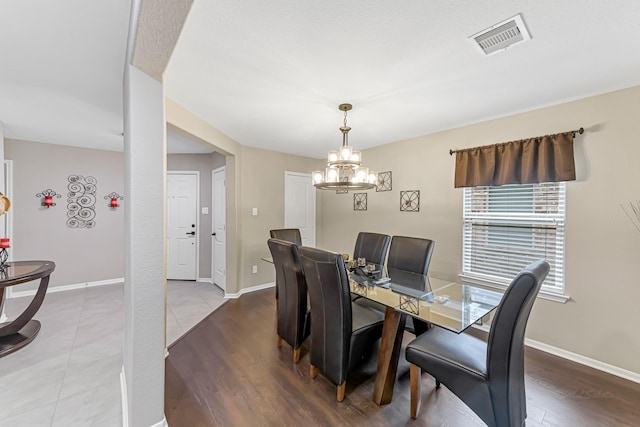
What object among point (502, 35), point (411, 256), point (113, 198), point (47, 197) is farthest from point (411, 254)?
point (47, 197)

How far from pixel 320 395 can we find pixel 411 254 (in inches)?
65.1

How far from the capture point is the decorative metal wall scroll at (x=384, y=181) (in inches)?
158

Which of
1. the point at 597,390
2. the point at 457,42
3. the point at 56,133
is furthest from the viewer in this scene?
the point at 56,133

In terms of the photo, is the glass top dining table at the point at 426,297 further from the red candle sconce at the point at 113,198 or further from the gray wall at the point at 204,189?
the red candle sconce at the point at 113,198

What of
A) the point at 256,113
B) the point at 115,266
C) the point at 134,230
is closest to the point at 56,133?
the point at 115,266

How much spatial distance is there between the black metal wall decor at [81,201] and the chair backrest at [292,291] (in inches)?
155

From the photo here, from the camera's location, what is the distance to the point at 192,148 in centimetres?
434

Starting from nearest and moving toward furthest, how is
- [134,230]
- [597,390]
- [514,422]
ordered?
1. [514,422]
2. [134,230]
3. [597,390]

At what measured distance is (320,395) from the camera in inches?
76.1

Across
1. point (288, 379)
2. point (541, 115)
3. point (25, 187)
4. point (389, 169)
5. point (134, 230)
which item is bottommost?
point (288, 379)

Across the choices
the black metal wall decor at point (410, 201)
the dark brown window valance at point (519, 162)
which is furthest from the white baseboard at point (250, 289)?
the dark brown window valance at point (519, 162)

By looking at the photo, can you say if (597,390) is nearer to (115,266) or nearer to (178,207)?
(178,207)

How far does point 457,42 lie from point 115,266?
18.9 feet

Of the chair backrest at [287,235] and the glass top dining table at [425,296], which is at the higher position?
the chair backrest at [287,235]
